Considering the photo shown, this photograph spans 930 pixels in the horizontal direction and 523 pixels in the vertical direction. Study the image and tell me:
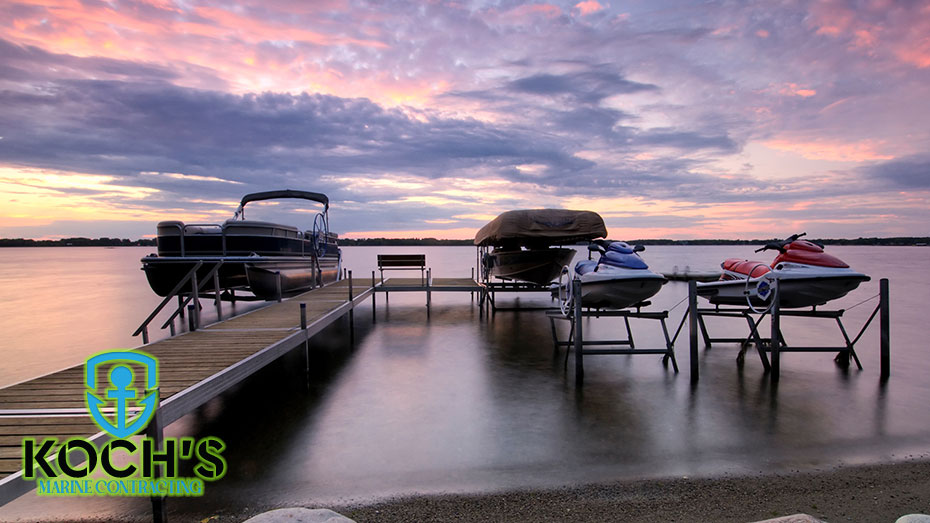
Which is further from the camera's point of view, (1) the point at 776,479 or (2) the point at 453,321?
(2) the point at 453,321

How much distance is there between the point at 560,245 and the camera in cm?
1521

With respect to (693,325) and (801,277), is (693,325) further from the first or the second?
(801,277)

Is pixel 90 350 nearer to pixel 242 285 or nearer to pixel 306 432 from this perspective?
pixel 242 285

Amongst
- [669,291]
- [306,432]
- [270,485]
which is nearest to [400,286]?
[306,432]

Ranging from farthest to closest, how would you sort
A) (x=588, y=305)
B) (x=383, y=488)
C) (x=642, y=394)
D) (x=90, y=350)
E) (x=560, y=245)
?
(x=560, y=245), (x=90, y=350), (x=588, y=305), (x=642, y=394), (x=383, y=488)

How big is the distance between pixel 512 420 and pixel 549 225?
24.8ft

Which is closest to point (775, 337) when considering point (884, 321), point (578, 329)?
point (884, 321)

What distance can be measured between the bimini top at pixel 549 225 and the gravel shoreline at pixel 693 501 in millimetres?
8544

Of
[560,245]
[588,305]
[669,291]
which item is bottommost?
[669,291]

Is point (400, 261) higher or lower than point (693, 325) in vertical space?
higher

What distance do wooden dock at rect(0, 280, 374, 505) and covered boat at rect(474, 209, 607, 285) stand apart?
6372 millimetres

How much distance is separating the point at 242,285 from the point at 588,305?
9.64 metres

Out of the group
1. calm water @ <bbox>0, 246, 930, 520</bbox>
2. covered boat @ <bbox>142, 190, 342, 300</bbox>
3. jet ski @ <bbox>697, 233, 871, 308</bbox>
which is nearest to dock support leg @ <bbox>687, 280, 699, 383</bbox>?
calm water @ <bbox>0, 246, 930, 520</bbox>

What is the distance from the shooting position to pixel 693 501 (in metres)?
4.26
